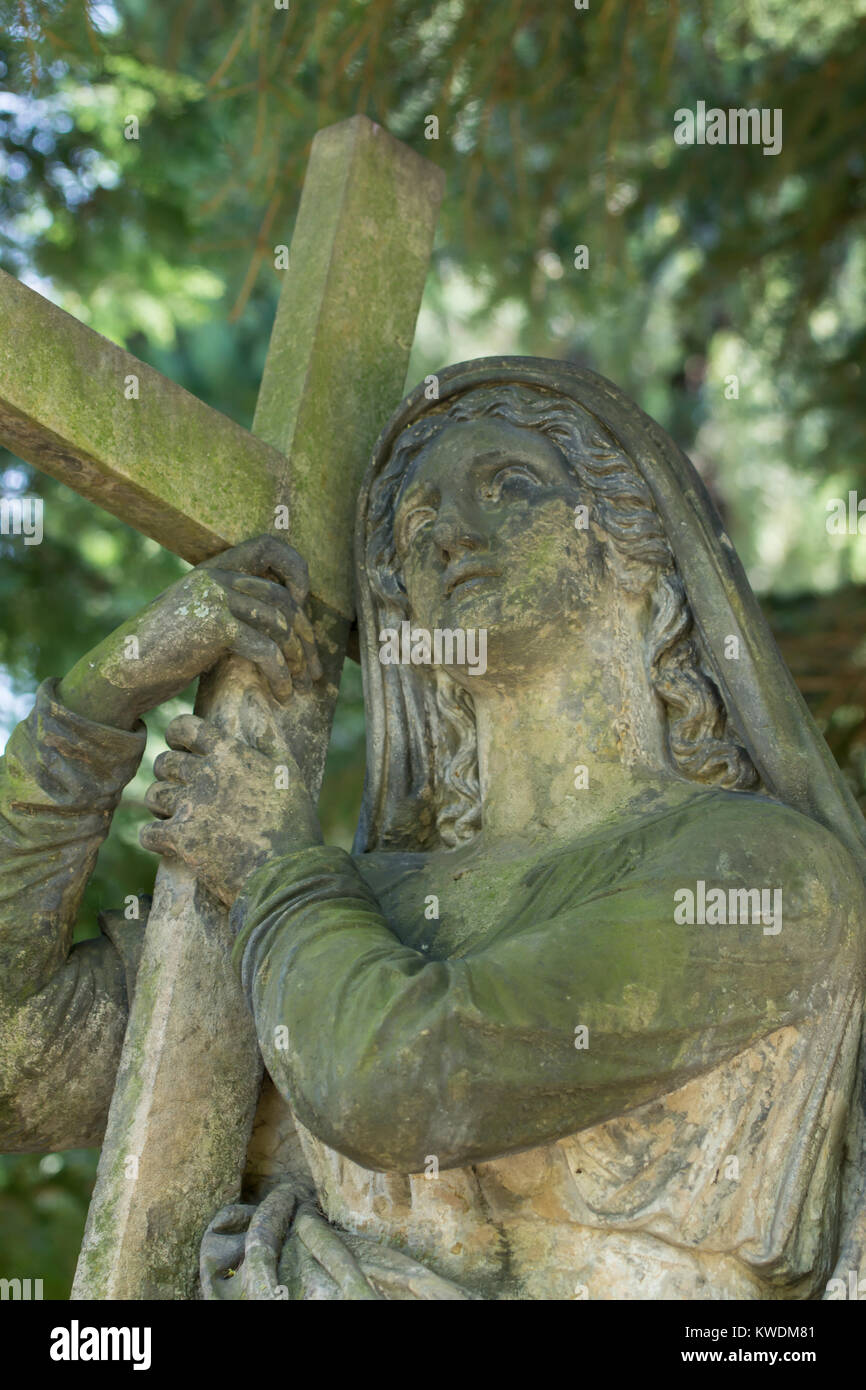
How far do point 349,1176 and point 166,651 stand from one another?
1.01 metres

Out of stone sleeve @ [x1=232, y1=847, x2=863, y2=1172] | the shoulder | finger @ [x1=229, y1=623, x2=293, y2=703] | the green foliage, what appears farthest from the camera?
the green foliage

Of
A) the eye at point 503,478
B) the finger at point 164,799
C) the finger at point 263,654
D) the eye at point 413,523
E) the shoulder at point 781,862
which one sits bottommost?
the shoulder at point 781,862

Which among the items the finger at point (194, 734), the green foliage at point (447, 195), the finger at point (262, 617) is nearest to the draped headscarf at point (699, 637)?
the finger at point (262, 617)

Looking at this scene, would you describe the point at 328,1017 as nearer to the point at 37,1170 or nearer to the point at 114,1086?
the point at 114,1086

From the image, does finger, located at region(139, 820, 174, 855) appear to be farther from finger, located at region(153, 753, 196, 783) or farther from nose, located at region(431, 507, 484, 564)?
nose, located at region(431, 507, 484, 564)

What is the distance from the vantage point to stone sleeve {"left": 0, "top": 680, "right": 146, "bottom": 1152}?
3.39 m

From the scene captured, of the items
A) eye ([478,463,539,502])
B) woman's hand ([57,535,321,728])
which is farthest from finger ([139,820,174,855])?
eye ([478,463,539,502])

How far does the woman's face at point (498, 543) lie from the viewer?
3502 millimetres

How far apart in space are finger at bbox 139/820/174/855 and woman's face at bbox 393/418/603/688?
2.13ft

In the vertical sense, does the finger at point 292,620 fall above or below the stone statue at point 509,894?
above

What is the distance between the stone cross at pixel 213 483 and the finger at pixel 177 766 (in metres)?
0.14

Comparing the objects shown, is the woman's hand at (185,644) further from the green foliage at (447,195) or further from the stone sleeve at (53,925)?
the green foliage at (447,195)

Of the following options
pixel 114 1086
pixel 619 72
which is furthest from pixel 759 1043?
pixel 619 72

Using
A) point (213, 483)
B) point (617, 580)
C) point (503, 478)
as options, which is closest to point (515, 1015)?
point (617, 580)
